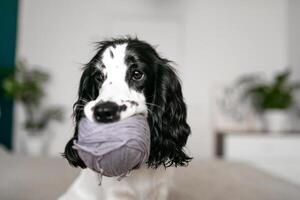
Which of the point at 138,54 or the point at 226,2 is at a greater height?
the point at 226,2

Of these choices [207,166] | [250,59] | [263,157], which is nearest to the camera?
[207,166]

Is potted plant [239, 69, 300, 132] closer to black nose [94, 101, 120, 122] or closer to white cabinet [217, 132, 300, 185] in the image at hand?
white cabinet [217, 132, 300, 185]

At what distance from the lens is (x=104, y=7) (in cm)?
360

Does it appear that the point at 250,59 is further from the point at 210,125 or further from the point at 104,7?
the point at 104,7

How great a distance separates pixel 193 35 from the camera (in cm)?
371

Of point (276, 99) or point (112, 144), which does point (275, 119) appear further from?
point (112, 144)

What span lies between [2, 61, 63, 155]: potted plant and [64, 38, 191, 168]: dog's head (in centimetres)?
262

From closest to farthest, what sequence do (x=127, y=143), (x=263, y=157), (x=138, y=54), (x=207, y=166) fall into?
(x=127, y=143) < (x=138, y=54) < (x=207, y=166) < (x=263, y=157)

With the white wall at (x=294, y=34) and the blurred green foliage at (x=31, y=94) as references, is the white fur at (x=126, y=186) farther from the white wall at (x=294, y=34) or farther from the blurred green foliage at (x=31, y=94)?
the white wall at (x=294, y=34)

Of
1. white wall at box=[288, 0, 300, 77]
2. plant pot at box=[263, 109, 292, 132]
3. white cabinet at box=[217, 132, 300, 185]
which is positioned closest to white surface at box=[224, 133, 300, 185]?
white cabinet at box=[217, 132, 300, 185]

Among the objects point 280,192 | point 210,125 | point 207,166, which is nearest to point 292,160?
point 210,125

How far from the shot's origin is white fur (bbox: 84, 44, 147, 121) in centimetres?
53

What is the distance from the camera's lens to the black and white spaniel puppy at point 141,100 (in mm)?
611

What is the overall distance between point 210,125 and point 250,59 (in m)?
1.09
